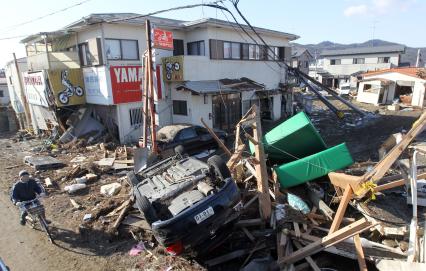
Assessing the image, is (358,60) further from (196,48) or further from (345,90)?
(196,48)

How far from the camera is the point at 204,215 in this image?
16.6ft

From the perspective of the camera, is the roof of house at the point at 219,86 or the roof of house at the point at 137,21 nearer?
the roof of house at the point at 137,21

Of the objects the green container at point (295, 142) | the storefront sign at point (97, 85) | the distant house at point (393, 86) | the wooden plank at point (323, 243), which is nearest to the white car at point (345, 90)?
the distant house at point (393, 86)

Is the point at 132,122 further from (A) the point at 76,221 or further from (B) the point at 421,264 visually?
(B) the point at 421,264

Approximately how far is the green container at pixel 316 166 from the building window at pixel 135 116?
10.8 metres

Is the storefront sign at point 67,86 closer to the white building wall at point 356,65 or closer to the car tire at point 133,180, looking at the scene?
the car tire at point 133,180

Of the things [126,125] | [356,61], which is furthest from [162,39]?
[356,61]

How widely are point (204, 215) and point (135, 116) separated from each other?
12.3 m

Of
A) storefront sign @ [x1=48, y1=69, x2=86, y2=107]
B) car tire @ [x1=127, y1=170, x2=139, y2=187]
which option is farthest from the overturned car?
storefront sign @ [x1=48, y1=69, x2=86, y2=107]

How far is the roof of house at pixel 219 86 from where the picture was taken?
15594mm

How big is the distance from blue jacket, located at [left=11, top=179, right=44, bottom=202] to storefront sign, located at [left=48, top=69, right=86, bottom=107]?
10.0 m

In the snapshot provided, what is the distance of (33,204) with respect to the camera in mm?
7059

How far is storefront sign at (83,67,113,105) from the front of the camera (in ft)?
49.0

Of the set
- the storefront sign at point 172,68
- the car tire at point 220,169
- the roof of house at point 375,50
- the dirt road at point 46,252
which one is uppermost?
the roof of house at point 375,50
